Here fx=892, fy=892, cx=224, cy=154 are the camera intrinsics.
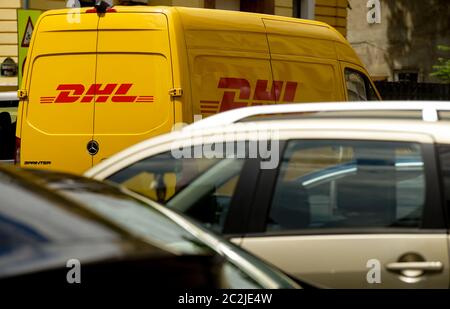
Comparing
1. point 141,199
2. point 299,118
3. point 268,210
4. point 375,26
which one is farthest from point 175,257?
point 375,26

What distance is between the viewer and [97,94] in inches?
313

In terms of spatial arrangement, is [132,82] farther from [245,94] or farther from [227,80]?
[245,94]

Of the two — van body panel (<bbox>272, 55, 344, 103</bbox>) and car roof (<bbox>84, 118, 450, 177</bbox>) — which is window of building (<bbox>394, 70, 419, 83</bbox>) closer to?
van body panel (<bbox>272, 55, 344, 103</bbox>)

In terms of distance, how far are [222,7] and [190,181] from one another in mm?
17649

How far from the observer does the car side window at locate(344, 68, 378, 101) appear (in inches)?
390

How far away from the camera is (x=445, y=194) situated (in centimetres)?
376

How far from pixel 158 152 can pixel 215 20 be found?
4313 millimetres

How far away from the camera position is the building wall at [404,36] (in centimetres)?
3522

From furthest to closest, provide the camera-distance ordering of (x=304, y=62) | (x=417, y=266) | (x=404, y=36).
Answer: (x=404, y=36) < (x=304, y=62) < (x=417, y=266)

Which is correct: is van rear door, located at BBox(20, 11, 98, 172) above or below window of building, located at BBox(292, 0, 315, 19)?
below

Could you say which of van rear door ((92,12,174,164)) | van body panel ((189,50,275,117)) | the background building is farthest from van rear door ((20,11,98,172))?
the background building

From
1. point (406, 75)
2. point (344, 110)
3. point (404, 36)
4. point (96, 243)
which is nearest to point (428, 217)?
point (344, 110)

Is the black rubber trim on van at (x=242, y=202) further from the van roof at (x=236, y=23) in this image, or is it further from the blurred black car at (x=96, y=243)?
the van roof at (x=236, y=23)

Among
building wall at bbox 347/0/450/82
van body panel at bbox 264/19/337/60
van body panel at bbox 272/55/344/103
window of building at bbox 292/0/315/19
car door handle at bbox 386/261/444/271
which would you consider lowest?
car door handle at bbox 386/261/444/271
